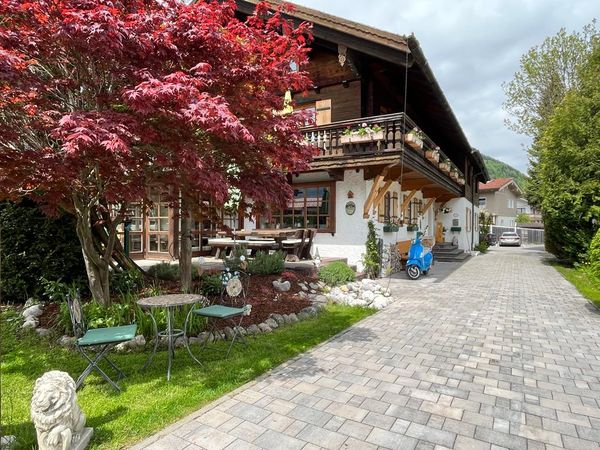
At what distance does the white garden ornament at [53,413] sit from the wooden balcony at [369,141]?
270 inches

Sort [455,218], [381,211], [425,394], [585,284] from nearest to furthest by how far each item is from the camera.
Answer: [425,394]
[585,284]
[381,211]
[455,218]

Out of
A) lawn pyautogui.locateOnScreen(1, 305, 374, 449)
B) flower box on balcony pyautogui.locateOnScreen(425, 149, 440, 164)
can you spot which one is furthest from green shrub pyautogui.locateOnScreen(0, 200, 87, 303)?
flower box on balcony pyautogui.locateOnScreen(425, 149, 440, 164)

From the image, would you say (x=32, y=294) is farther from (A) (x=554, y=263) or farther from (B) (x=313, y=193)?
(A) (x=554, y=263)

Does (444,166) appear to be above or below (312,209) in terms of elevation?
above

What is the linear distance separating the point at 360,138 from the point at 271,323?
5.50 m

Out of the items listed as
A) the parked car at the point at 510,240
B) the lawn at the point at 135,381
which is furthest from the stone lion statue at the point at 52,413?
the parked car at the point at 510,240

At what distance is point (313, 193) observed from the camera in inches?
446

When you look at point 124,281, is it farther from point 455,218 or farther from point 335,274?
point 455,218

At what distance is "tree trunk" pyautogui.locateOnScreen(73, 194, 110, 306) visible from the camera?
4.71 meters

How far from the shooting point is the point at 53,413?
2.32m

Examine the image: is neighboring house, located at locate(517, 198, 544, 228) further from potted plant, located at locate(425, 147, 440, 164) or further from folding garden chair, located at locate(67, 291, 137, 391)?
folding garden chair, located at locate(67, 291, 137, 391)

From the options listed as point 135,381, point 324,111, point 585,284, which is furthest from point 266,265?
point 585,284

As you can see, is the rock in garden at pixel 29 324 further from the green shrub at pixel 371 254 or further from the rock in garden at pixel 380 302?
the green shrub at pixel 371 254

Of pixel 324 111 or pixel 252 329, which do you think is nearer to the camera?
pixel 252 329
